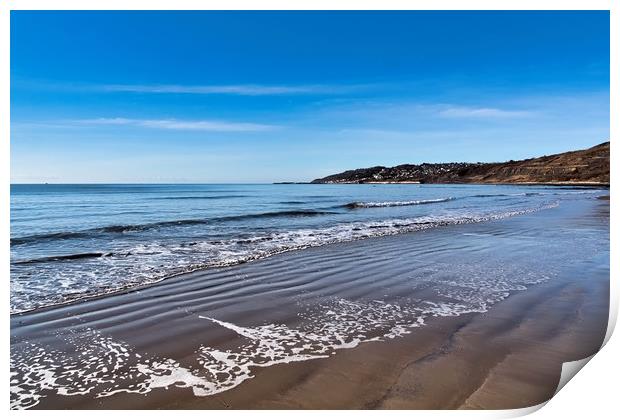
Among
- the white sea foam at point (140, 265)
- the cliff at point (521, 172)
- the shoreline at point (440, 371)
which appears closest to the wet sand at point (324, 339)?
the shoreline at point (440, 371)

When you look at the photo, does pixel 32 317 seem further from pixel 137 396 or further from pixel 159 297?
pixel 137 396

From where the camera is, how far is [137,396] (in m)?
3.24

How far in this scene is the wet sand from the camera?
3211 millimetres

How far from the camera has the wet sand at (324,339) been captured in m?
3.21

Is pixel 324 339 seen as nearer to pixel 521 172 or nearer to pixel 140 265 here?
pixel 140 265

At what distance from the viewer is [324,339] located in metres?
4.45

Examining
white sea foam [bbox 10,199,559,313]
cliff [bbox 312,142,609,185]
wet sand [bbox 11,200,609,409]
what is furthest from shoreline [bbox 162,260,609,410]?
cliff [bbox 312,142,609,185]

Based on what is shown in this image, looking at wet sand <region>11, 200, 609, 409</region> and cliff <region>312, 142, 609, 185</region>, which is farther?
cliff <region>312, 142, 609, 185</region>

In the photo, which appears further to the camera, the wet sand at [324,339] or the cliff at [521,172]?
the cliff at [521,172]

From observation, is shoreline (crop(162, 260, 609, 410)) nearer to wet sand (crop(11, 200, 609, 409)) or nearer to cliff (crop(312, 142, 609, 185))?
wet sand (crop(11, 200, 609, 409))

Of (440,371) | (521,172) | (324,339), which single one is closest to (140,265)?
(324,339)

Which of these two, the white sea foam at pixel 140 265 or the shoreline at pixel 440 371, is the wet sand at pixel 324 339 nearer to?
the shoreline at pixel 440 371
